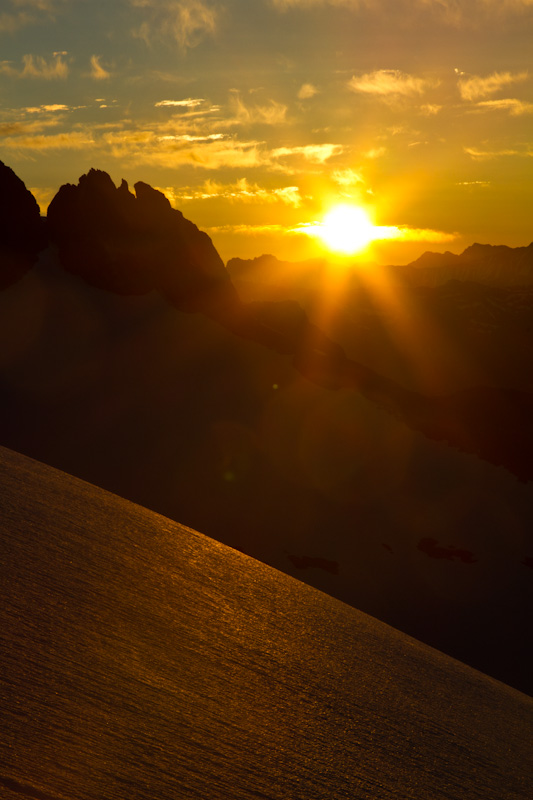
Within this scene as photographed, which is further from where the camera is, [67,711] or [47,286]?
[47,286]

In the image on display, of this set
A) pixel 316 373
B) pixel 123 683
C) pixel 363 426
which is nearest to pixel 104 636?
pixel 123 683

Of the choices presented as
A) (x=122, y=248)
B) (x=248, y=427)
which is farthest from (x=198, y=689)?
(x=122, y=248)

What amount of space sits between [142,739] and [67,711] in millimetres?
647

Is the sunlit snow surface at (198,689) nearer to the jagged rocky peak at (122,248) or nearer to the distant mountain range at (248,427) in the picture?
the distant mountain range at (248,427)

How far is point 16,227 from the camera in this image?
83.2 metres

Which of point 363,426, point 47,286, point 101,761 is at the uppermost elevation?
point 47,286

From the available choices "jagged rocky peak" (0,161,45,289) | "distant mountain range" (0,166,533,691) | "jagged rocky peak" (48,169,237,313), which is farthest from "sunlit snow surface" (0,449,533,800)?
"jagged rocky peak" (48,169,237,313)

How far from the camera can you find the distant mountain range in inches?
2133

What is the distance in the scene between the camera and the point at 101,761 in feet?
18.2

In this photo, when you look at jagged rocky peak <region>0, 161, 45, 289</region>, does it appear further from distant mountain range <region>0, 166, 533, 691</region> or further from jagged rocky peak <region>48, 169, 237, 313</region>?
jagged rocky peak <region>48, 169, 237, 313</region>

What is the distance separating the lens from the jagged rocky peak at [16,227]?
81.1 m

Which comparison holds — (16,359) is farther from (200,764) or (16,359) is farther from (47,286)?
(200,764)

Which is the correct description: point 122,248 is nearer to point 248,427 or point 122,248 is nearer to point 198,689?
point 248,427

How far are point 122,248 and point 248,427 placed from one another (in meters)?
29.7
